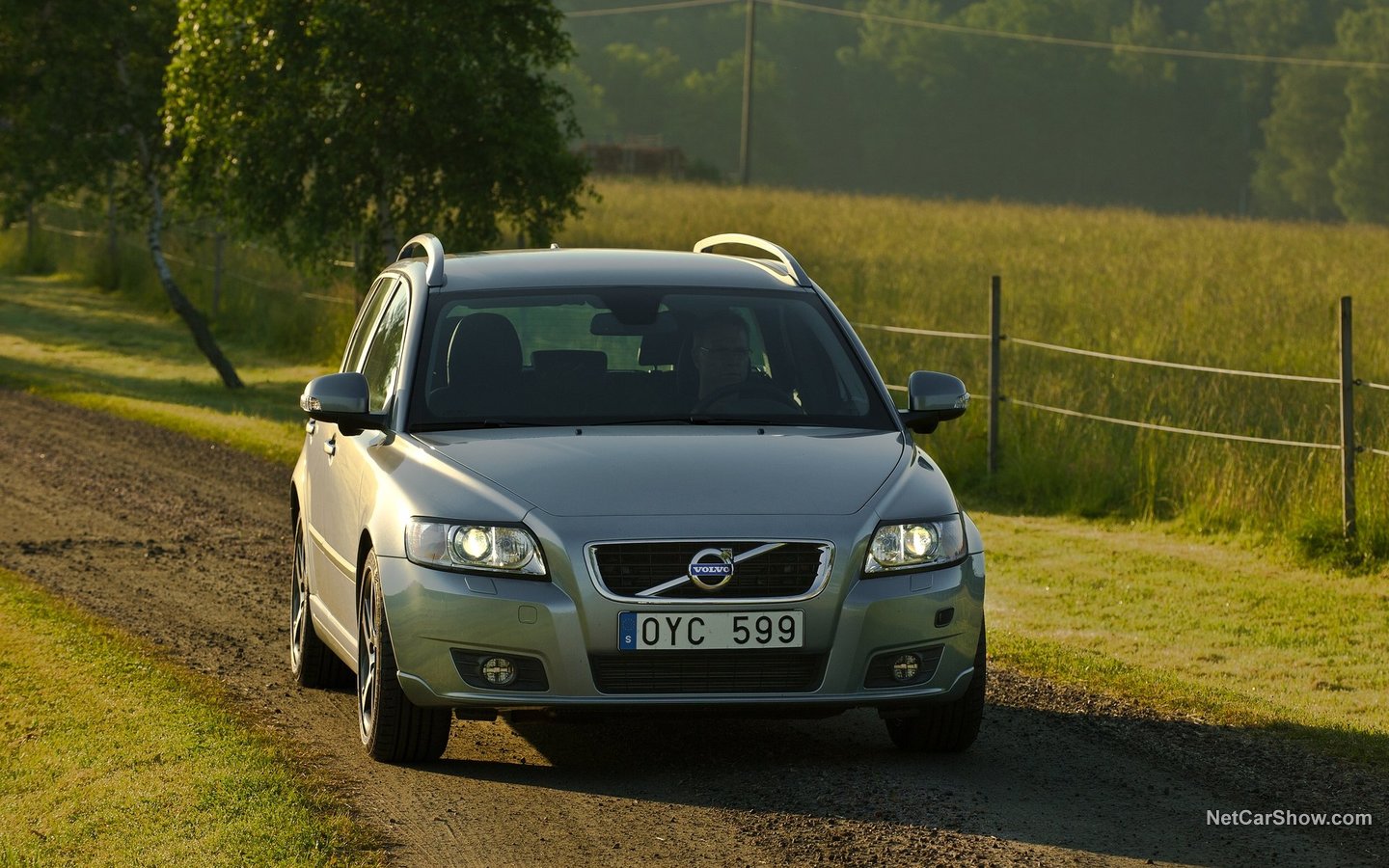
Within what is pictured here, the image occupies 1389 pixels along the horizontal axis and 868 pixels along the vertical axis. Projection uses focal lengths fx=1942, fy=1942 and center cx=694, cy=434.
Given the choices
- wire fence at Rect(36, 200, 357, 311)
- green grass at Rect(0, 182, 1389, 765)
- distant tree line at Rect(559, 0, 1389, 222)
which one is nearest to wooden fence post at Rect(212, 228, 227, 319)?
wire fence at Rect(36, 200, 357, 311)

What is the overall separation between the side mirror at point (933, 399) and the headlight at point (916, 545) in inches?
36.1

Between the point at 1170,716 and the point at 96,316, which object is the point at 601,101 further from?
the point at 1170,716

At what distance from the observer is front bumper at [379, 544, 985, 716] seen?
19.4 ft

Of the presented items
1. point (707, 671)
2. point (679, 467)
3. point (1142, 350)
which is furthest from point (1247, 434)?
point (707, 671)

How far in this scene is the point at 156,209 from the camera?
24547mm

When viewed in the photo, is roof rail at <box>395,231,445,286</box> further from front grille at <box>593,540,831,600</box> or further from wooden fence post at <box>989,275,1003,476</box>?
wooden fence post at <box>989,275,1003,476</box>

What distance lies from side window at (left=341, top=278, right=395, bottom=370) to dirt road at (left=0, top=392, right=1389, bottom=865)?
53.7 inches

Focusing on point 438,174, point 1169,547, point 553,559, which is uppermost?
point 438,174

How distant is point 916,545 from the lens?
20.2 feet

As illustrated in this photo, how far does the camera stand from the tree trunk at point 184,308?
23.7 m

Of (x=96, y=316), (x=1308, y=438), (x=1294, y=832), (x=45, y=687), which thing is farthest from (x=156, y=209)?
(x=1294, y=832)

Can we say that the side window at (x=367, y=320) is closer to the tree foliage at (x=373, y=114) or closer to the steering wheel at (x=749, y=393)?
the steering wheel at (x=749, y=393)

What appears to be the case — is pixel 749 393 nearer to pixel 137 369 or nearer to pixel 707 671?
pixel 707 671

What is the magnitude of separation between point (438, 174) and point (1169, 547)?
1140 cm
